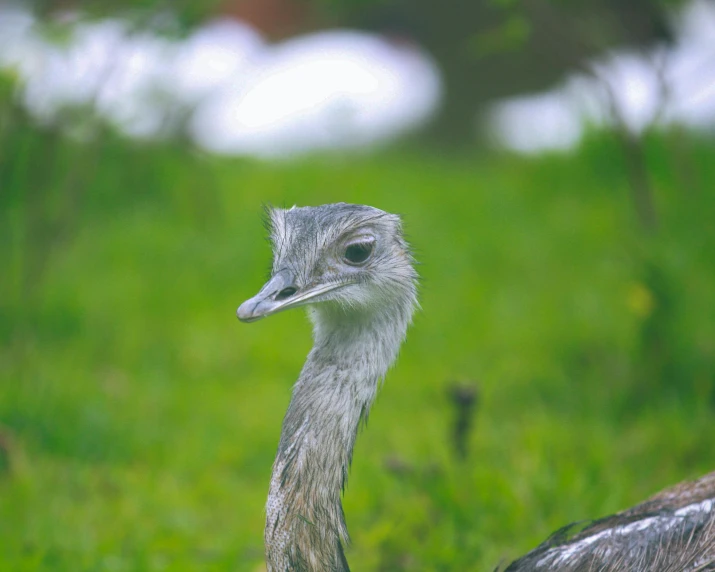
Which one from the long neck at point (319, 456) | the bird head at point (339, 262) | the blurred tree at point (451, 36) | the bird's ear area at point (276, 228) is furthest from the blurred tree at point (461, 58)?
the long neck at point (319, 456)

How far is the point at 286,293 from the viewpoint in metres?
2.24

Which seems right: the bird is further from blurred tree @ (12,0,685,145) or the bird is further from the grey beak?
blurred tree @ (12,0,685,145)

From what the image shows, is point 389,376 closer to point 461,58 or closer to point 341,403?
point 341,403

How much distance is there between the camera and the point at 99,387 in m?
4.77

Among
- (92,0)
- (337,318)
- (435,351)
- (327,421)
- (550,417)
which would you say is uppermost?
(92,0)

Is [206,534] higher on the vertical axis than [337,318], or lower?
lower

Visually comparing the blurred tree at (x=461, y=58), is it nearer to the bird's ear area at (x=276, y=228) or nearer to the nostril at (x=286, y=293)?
the bird's ear area at (x=276, y=228)

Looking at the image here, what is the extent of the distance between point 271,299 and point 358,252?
0.32m

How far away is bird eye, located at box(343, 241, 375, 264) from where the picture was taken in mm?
2371

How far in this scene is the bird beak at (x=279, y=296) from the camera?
6.88 feet

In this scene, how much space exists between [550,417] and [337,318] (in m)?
2.34

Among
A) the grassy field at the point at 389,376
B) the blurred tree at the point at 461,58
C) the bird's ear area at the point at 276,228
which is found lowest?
the grassy field at the point at 389,376

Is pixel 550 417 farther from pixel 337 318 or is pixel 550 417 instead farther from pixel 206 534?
pixel 337 318

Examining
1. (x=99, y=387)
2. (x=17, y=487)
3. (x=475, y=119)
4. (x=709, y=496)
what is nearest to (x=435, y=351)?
(x=99, y=387)
